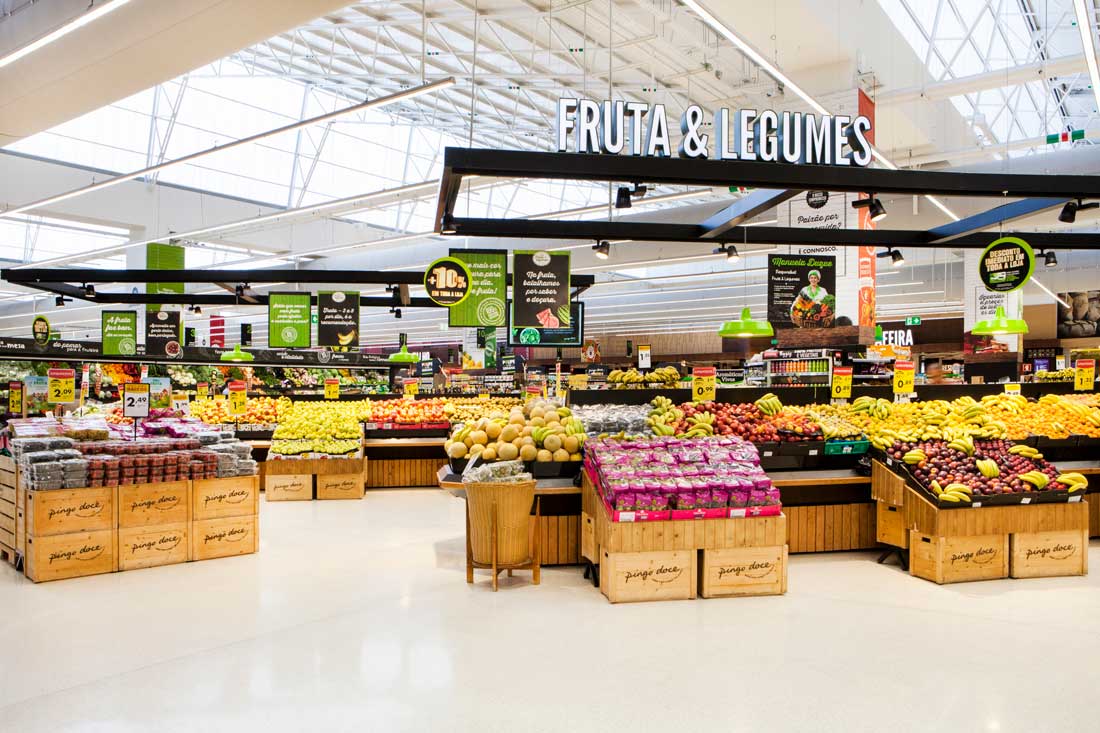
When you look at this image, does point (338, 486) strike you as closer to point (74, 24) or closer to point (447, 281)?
point (447, 281)

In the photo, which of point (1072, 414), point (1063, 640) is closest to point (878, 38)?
point (1072, 414)

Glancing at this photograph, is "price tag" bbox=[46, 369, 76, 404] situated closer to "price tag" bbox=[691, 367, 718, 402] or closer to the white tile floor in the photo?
the white tile floor

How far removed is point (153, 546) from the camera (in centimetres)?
642

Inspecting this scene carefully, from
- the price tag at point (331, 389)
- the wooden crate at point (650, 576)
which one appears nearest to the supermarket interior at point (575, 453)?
the wooden crate at point (650, 576)

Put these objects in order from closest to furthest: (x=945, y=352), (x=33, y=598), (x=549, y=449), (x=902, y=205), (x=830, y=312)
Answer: (x=33, y=598), (x=549, y=449), (x=830, y=312), (x=902, y=205), (x=945, y=352)

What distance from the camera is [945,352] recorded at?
20797 mm

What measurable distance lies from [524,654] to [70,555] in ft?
13.4

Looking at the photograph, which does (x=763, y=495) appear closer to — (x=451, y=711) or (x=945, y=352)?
(x=451, y=711)

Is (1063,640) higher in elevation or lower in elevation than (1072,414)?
lower

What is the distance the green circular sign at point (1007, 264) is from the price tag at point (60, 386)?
11242mm

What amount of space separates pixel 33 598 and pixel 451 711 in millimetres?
3799

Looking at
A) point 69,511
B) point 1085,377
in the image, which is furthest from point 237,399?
point 1085,377

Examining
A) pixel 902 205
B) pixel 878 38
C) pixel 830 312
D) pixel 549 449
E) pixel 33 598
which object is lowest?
pixel 33 598

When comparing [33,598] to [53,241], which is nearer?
[33,598]
